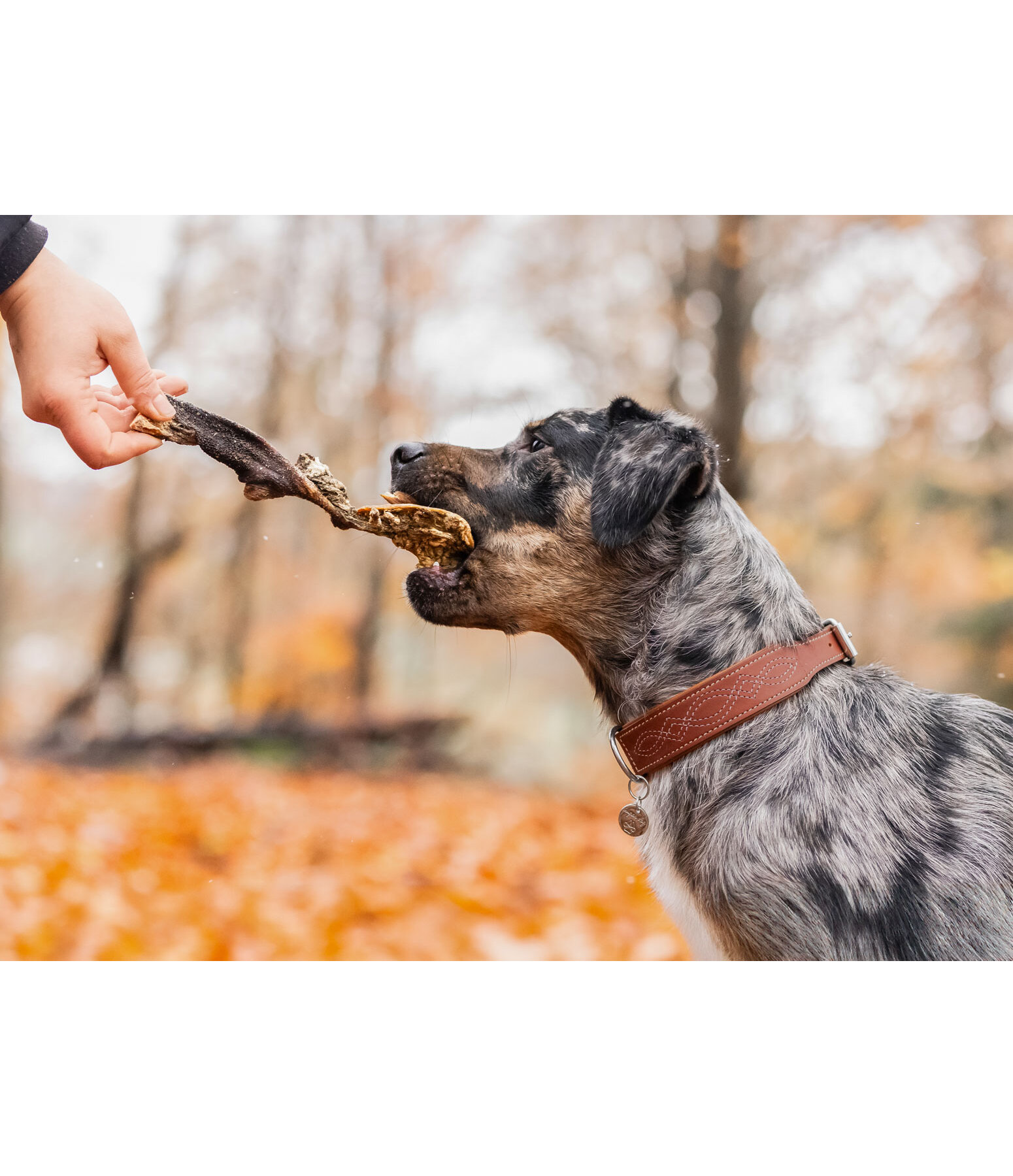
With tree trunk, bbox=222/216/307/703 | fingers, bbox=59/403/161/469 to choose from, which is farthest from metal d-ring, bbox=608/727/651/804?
tree trunk, bbox=222/216/307/703

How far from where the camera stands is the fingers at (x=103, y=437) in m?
2.60

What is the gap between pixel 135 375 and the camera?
8.68 ft

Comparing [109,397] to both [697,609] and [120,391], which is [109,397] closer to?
[120,391]

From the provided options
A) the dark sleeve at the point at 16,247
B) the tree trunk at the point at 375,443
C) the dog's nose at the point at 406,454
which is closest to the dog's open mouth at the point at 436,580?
the dog's nose at the point at 406,454

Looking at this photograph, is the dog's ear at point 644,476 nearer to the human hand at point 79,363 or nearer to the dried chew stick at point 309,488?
the dried chew stick at point 309,488

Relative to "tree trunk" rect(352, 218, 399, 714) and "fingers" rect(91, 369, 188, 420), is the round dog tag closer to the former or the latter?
"fingers" rect(91, 369, 188, 420)

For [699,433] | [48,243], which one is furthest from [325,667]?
[699,433]

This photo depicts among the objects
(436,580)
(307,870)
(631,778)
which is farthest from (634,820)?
(307,870)

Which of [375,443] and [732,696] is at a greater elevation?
[375,443]

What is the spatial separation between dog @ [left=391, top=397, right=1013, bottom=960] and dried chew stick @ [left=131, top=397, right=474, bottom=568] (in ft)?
0.22

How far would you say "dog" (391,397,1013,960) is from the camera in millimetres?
2068

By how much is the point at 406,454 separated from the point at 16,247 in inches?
58.1

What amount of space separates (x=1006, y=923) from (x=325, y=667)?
251 inches

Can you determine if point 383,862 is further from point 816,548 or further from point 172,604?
point 816,548
